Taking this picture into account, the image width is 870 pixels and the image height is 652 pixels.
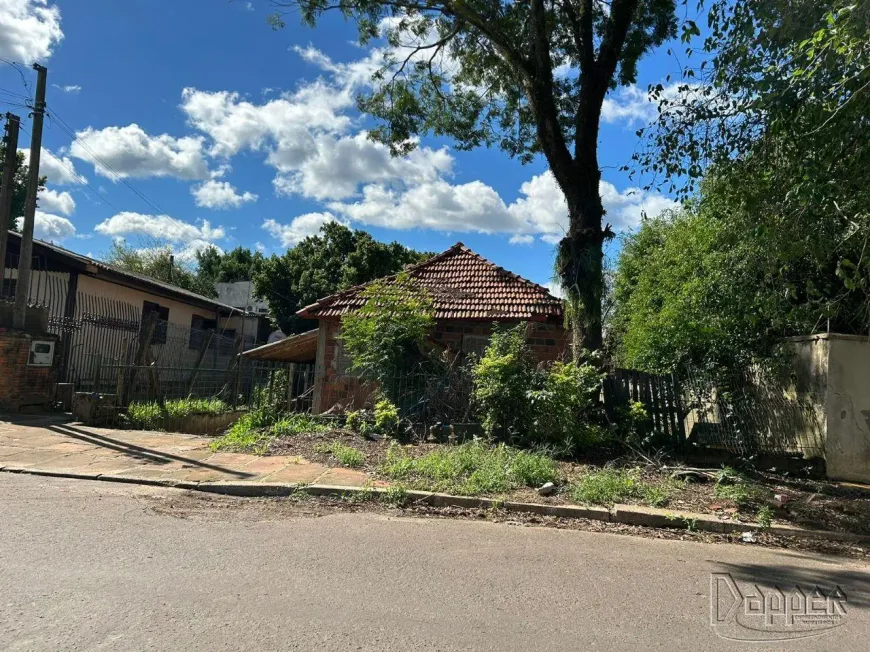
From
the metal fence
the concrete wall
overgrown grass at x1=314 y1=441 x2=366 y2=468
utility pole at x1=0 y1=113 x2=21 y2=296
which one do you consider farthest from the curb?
utility pole at x1=0 y1=113 x2=21 y2=296

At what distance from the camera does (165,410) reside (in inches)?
477

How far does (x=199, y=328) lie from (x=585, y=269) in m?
19.3

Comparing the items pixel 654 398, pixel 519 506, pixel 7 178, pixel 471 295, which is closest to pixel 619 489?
pixel 519 506

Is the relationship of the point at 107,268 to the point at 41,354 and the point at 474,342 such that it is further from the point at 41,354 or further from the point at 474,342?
the point at 474,342

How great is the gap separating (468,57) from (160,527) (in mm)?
12293

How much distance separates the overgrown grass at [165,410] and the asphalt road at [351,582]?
5595 millimetres

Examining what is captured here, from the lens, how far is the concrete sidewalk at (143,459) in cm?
723

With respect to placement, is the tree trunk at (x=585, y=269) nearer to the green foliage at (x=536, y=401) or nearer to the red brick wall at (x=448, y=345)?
the green foliage at (x=536, y=401)

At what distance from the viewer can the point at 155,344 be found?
16.6 meters

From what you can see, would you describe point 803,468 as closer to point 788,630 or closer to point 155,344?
point 788,630

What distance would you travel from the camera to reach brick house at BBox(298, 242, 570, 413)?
12.9m

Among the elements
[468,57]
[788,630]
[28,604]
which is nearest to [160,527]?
[28,604]

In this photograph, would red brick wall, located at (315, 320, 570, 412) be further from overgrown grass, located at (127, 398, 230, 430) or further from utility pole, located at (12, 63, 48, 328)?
utility pole, located at (12, 63, 48, 328)

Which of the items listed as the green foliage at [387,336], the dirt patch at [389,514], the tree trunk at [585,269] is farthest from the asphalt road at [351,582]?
the tree trunk at [585,269]
